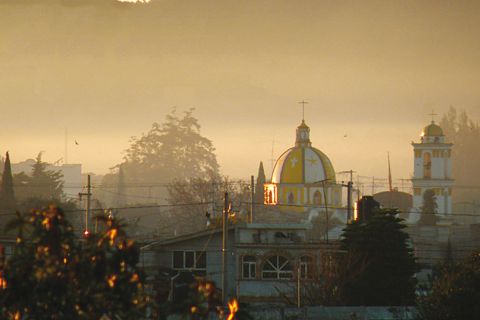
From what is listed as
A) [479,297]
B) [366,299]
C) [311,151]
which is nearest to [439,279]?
[479,297]

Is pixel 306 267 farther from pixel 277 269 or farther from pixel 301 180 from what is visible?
pixel 301 180

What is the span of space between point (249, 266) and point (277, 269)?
3.67ft

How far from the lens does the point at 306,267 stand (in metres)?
70.8

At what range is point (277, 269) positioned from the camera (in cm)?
7138

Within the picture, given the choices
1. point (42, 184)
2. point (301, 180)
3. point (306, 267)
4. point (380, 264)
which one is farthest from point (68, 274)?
point (301, 180)

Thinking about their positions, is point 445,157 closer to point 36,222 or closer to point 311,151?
point 311,151

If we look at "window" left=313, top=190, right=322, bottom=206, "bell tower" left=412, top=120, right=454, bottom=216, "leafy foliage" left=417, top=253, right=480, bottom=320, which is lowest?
"leafy foliage" left=417, top=253, right=480, bottom=320

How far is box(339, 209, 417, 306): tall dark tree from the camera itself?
63.8m

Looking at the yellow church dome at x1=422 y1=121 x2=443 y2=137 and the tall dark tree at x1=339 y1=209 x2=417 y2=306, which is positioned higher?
the yellow church dome at x1=422 y1=121 x2=443 y2=137

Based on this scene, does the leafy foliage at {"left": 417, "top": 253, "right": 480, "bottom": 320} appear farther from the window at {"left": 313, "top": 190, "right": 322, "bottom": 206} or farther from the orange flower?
the window at {"left": 313, "top": 190, "right": 322, "bottom": 206}

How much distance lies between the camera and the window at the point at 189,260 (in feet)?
234

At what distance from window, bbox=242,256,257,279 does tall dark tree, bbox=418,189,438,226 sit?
89.7 metres

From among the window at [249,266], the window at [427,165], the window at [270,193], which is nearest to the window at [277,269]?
the window at [249,266]

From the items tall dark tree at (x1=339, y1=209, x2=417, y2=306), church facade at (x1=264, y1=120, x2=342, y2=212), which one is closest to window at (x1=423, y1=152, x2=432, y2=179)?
church facade at (x1=264, y1=120, x2=342, y2=212)
